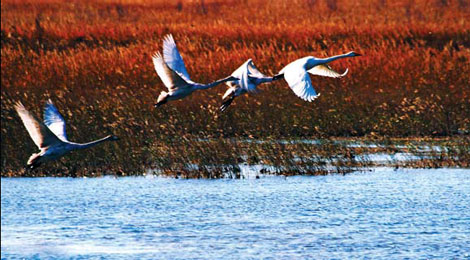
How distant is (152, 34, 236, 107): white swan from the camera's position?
12.3 meters

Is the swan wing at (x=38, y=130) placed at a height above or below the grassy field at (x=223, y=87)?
below

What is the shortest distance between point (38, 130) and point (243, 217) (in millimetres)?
3483

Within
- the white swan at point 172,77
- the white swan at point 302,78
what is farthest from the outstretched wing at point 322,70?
the white swan at point 172,77

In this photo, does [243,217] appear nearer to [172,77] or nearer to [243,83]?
[172,77]

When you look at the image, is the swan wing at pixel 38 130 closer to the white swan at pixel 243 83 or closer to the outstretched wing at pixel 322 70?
the white swan at pixel 243 83

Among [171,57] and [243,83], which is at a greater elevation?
[171,57]

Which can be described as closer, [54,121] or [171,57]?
[54,121]

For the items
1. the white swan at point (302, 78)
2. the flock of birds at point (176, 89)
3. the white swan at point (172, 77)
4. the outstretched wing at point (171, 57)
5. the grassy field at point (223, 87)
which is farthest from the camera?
the grassy field at point (223, 87)

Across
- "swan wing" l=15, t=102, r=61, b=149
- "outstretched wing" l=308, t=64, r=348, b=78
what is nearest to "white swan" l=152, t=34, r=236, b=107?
"swan wing" l=15, t=102, r=61, b=149

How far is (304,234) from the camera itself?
44.5 ft

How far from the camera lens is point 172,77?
40.9 ft

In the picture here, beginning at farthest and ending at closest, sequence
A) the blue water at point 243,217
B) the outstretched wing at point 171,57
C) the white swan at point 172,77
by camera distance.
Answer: the outstretched wing at point 171,57 < the blue water at point 243,217 < the white swan at point 172,77

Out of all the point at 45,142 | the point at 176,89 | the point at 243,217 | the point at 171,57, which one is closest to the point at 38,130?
the point at 45,142

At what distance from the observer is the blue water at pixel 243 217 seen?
1276 cm
